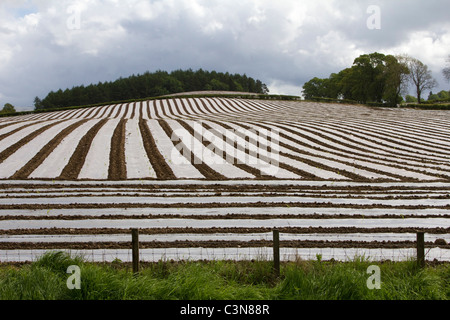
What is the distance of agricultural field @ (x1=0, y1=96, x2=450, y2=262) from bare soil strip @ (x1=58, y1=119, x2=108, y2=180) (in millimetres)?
68

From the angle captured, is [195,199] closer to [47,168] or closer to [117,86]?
[47,168]

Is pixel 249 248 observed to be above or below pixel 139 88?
below

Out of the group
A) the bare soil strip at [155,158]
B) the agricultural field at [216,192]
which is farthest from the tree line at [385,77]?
the bare soil strip at [155,158]

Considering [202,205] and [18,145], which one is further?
[18,145]

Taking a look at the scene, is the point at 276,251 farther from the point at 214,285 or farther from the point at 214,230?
the point at 214,230

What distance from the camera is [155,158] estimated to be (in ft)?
67.1

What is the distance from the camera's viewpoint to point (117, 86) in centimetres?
11688

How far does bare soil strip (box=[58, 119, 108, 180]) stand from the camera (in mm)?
17166

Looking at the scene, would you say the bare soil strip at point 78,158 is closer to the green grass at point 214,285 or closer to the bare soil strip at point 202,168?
the bare soil strip at point 202,168

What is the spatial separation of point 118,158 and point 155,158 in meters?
2.23

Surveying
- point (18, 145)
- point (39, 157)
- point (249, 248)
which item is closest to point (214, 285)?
point (249, 248)

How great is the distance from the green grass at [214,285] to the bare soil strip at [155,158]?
11.9m

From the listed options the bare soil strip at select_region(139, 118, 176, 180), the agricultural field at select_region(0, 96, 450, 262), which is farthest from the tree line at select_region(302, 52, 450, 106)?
the bare soil strip at select_region(139, 118, 176, 180)

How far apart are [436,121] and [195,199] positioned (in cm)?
4451
